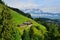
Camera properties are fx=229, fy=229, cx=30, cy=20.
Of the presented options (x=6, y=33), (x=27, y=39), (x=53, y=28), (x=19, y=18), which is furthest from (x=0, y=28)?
(x=19, y=18)

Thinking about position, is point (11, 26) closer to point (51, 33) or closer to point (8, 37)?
point (8, 37)

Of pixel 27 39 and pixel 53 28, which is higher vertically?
pixel 53 28

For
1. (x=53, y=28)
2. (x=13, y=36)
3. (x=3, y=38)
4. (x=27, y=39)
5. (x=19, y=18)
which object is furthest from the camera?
(x=19, y=18)

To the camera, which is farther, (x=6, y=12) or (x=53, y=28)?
(x=53, y=28)

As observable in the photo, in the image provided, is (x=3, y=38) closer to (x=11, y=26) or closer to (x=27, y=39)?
(x=11, y=26)

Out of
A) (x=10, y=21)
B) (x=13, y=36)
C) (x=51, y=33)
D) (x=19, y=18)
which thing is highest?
(x=10, y=21)

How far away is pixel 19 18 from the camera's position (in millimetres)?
186000

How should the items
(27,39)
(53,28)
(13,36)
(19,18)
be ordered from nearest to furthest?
1. (13,36)
2. (53,28)
3. (27,39)
4. (19,18)

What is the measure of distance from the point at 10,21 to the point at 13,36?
10.9 feet

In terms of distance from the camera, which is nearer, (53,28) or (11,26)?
(11,26)

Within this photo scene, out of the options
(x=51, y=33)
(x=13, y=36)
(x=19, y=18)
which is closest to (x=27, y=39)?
(x=51, y=33)

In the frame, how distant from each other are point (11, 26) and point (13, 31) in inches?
51.7

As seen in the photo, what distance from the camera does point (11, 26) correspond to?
40781 mm

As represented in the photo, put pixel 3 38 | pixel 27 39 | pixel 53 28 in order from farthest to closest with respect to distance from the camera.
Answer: pixel 27 39
pixel 53 28
pixel 3 38
